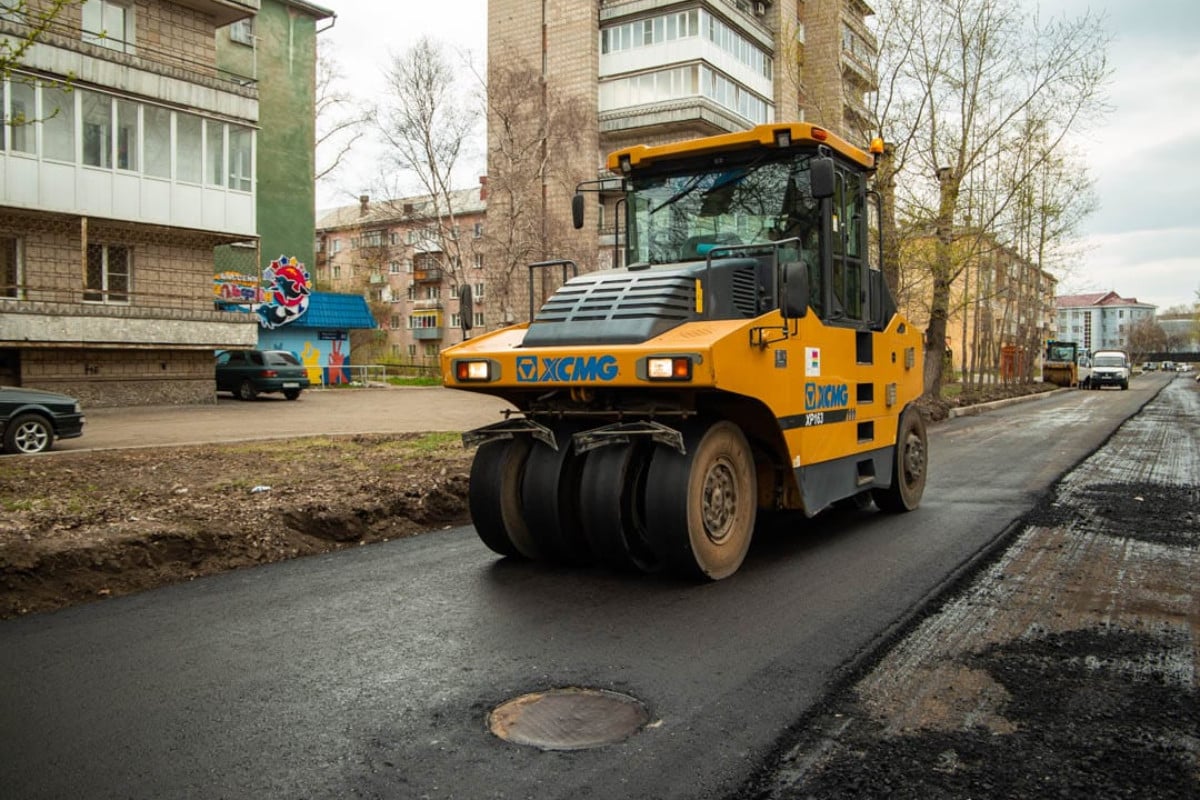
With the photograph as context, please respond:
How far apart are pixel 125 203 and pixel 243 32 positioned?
630 inches

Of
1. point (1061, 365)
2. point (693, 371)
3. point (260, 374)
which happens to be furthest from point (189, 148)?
point (1061, 365)

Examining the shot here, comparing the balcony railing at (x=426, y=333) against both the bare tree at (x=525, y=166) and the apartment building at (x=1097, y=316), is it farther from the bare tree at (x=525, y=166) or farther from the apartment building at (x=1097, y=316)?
the apartment building at (x=1097, y=316)

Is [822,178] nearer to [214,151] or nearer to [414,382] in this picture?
[214,151]

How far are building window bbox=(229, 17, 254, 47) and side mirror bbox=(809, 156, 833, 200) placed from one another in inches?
1366

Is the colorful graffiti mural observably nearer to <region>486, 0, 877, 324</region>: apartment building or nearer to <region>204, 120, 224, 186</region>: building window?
<region>486, 0, 877, 324</region>: apartment building

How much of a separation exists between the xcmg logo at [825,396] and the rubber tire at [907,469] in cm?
158

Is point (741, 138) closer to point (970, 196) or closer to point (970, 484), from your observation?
point (970, 484)

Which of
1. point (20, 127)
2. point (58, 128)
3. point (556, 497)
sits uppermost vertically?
point (58, 128)

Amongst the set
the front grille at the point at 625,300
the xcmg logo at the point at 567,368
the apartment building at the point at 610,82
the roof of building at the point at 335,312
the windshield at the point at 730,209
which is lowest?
the xcmg logo at the point at 567,368

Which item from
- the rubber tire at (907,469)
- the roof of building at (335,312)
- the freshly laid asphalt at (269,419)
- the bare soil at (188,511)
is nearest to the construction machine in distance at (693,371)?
the rubber tire at (907,469)

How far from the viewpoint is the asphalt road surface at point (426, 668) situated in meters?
3.33

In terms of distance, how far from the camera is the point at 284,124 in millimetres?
37344

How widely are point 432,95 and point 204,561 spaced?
30.6 m

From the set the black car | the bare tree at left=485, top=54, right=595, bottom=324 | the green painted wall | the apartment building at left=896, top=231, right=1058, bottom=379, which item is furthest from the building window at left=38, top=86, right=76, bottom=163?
the apartment building at left=896, top=231, right=1058, bottom=379
